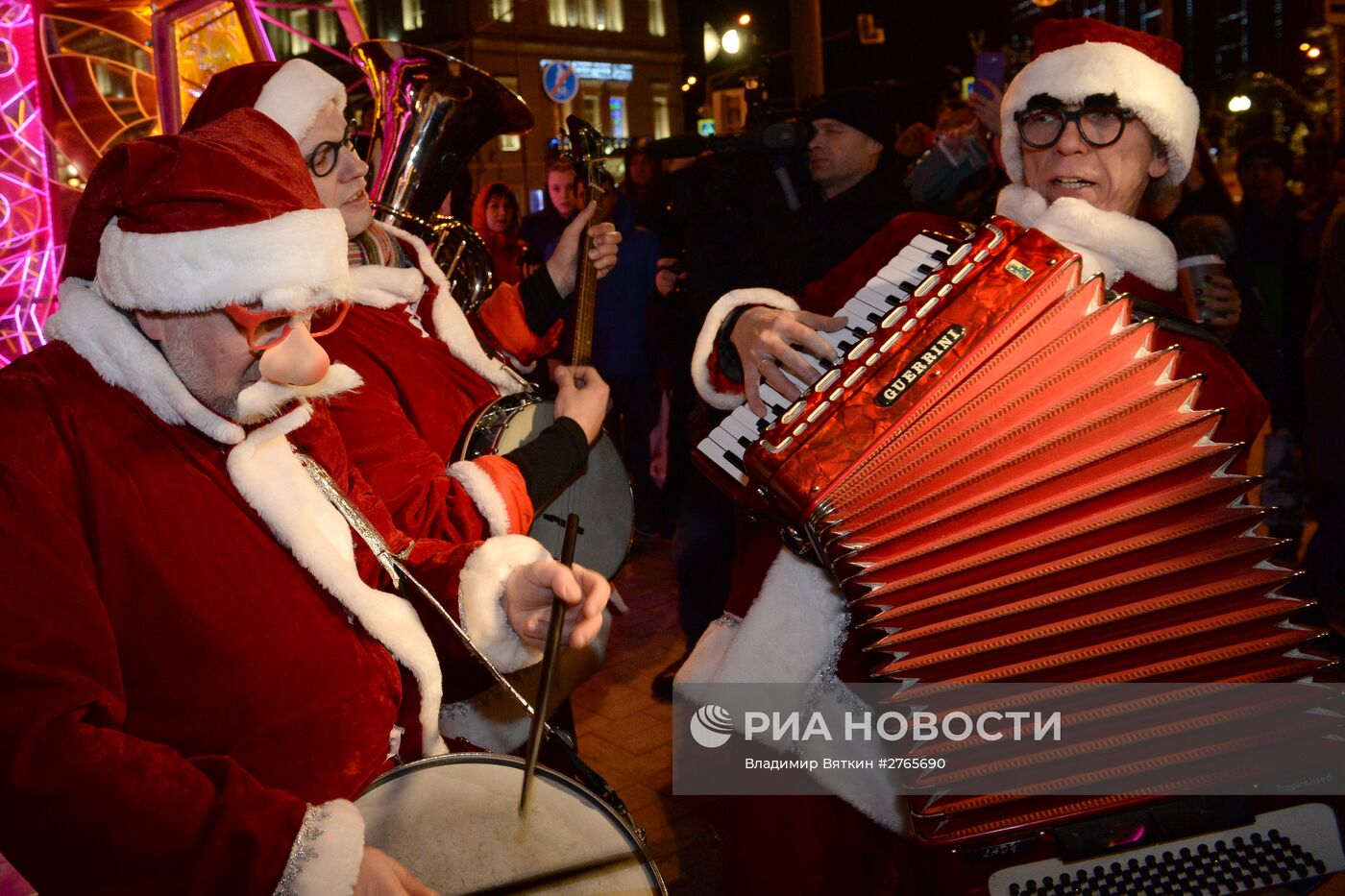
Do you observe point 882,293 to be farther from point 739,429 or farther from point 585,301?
point 585,301

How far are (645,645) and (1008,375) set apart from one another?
11.4 feet

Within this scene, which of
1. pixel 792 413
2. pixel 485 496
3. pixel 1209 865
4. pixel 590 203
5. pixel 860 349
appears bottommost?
pixel 1209 865

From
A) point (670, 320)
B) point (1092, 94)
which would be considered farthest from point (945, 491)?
point (670, 320)

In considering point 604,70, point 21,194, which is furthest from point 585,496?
point 604,70

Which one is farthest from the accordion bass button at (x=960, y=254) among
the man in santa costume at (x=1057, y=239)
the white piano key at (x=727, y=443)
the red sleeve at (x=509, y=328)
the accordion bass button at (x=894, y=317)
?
the red sleeve at (x=509, y=328)

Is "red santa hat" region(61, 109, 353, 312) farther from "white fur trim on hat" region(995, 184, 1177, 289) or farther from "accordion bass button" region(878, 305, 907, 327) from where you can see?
"white fur trim on hat" region(995, 184, 1177, 289)

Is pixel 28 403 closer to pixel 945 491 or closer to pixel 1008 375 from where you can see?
pixel 945 491

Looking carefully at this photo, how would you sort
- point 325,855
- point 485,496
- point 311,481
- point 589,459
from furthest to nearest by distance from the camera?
point 589,459 < point 485,496 < point 311,481 < point 325,855

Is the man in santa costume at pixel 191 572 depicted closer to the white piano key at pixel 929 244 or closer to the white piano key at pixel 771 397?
the white piano key at pixel 771 397

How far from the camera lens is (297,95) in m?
2.08

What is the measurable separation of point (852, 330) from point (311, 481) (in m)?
1.04

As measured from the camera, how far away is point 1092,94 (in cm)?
203

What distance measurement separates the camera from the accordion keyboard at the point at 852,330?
1.75 metres

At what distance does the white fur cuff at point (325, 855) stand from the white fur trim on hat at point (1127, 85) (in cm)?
205
